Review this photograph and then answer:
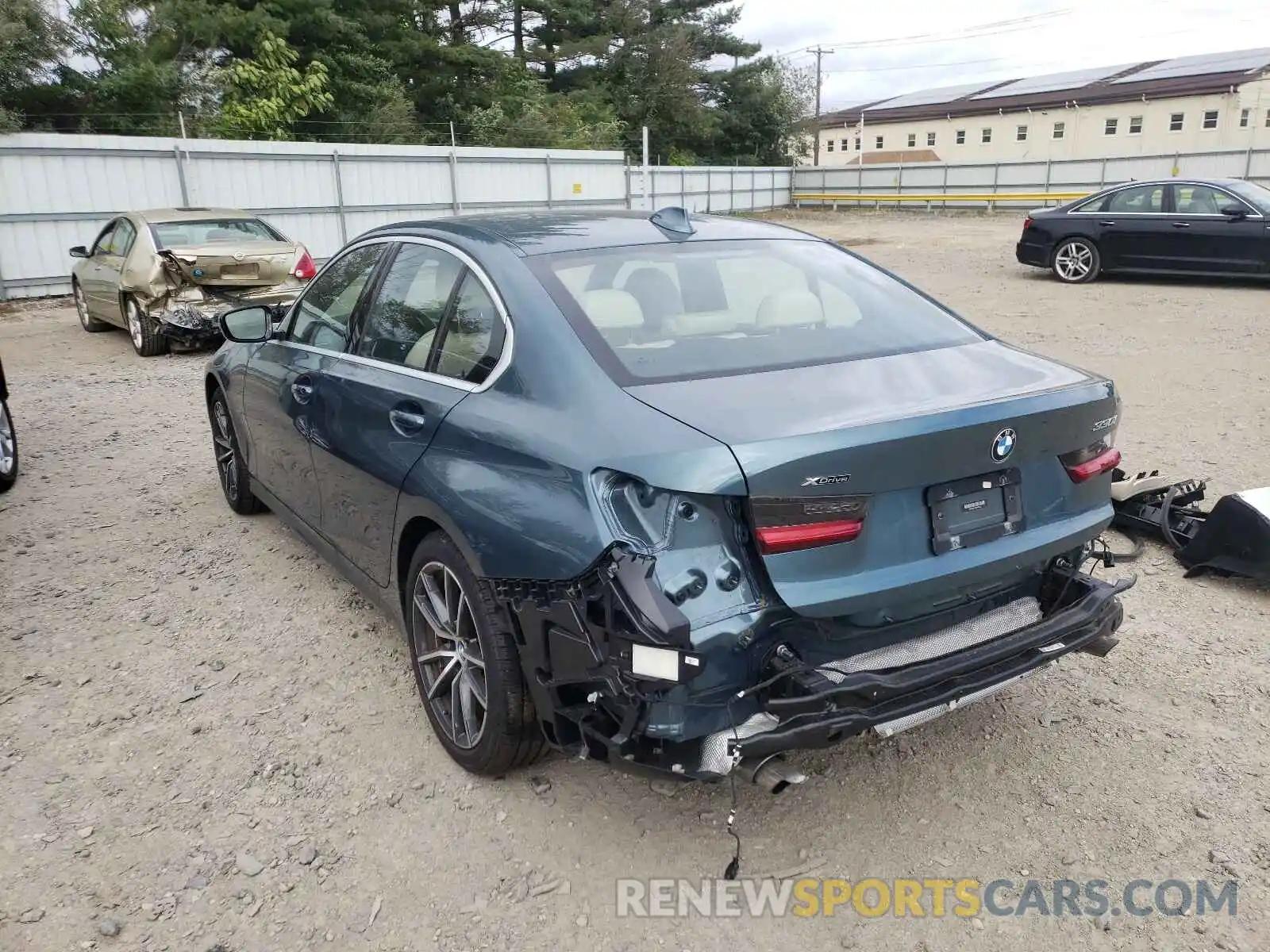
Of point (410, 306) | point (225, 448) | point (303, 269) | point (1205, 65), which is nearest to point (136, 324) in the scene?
point (303, 269)

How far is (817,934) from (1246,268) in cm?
1311

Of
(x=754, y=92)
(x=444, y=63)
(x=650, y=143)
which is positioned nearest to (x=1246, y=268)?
(x=444, y=63)

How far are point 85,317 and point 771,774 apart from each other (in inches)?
485

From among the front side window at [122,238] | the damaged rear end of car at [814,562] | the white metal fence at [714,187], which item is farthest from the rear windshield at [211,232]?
the white metal fence at [714,187]

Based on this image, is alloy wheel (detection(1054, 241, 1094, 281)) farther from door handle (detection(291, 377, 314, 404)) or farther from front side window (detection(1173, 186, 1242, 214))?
door handle (detection(291, 377, 314, 404))

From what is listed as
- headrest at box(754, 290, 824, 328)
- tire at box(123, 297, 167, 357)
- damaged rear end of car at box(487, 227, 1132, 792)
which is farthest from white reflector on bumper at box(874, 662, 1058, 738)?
tire at box(123, 297, 167, 357)

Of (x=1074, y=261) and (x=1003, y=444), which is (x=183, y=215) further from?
(x=1074, y=261)

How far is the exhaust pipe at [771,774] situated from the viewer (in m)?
2.32

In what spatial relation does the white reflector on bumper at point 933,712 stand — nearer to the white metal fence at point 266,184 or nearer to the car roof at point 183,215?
the car roof at point 183,215

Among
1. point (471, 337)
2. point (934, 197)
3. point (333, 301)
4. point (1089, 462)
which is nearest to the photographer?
point (1089, 462)

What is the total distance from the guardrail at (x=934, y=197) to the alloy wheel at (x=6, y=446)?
29149mm

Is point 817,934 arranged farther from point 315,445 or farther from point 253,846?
point 315,445

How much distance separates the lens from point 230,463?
17.0ft

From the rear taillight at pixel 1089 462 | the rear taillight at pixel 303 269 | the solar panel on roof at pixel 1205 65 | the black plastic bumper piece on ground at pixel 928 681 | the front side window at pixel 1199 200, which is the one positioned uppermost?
the solar panel on roof at pixel 1205 65
